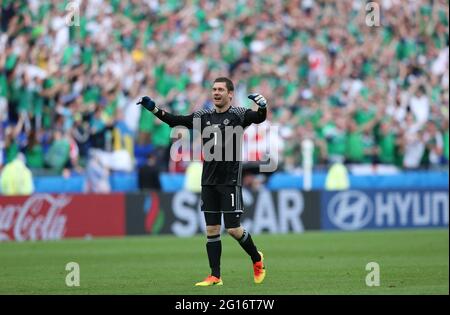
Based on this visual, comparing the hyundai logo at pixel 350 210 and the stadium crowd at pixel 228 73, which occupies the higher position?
the stadium crowd at pixel 228 73

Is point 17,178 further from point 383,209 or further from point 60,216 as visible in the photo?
point 383,209

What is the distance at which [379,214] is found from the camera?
87.6 ft

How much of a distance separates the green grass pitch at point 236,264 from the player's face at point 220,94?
2202 millimetres

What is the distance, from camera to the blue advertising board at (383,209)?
2627cm

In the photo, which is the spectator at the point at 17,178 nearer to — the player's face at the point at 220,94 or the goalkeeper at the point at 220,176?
the goalkeeper at the point at 220,176

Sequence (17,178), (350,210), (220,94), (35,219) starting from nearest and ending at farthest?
1. (220,94)
2. (17,178)
3. (35,219)
4. (350,210)

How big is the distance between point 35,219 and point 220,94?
12009 mm

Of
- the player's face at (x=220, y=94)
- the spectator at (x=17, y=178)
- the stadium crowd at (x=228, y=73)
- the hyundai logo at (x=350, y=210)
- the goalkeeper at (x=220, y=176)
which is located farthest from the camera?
the hyundai logo at (x=350, y=210)

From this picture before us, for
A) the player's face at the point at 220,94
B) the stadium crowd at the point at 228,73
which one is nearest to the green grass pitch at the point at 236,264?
the player's face at the point at 220,94

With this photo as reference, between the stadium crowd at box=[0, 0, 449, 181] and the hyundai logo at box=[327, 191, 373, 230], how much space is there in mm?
1335

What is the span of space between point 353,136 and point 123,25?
6.64m

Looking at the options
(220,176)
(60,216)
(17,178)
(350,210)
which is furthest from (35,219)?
(220,176)

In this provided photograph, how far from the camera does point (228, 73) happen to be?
27922 millimetres
